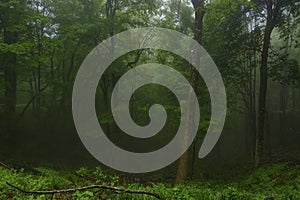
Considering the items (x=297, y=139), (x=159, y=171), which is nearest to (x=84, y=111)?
→ (x=159, y=171)

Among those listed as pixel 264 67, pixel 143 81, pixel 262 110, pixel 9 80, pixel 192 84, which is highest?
pixel 264 67

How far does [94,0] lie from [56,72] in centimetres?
1026

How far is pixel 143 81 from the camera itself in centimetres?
2280

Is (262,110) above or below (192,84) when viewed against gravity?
below

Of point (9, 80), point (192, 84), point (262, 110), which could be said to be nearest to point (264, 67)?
point (262, 110)

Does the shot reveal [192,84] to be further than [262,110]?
No

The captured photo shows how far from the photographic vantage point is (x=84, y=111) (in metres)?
21.3

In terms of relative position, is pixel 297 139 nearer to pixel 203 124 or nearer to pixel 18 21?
pixel 203 124

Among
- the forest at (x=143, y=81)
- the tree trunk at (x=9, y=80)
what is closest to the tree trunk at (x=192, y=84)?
the forest at (x=143, y=81)

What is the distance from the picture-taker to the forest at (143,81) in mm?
13328

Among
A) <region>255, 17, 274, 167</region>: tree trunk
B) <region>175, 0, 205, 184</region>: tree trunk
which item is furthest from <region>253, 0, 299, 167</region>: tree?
<region>175, 0, 205, 184</region>: tree trunk

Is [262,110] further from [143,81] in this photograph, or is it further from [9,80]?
[9,80]

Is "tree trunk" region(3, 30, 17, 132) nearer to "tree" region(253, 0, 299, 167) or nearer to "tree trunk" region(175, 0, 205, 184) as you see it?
"tree trunk" region(175, 0, 205, 184)

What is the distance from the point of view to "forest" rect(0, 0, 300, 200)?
1333cm
